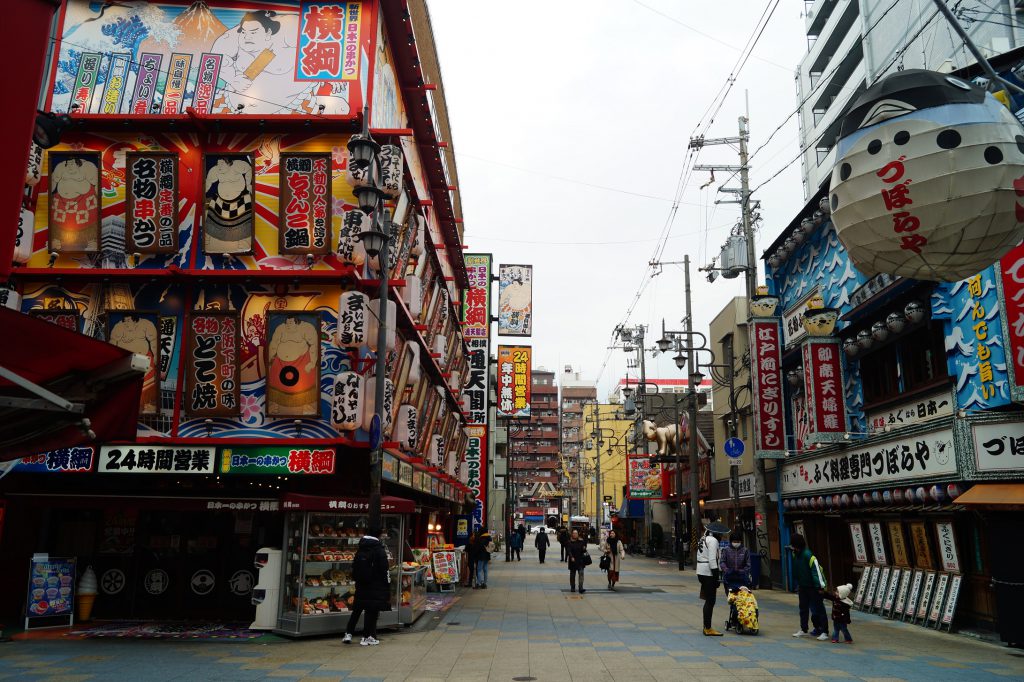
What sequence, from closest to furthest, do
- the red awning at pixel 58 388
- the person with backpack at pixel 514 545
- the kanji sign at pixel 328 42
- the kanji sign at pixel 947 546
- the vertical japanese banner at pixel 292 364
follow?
the red awning at pixel 58 388 < the kanji sign at pixel 947 546 < the vertical japanese banner at pixel 292 364 < the kanji sign at pixel 328 42 < the person with backpack at pixel 514 545

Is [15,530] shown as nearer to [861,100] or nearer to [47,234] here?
[47,234]

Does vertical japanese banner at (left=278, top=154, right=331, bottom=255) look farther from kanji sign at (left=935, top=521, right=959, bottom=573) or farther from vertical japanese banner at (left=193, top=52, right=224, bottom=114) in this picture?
kanji sign at (left=935, top=521, right=959, bottom=573)

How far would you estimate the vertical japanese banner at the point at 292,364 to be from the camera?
15875 millimetres


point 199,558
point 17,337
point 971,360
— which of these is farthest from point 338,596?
point 971,360

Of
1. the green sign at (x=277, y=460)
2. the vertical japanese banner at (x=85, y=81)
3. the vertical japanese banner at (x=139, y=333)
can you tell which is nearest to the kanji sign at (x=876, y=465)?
the green sign at (x=277, y=460)

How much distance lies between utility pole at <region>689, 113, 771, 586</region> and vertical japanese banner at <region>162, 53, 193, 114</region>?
57.1ft

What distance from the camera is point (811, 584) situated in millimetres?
13469

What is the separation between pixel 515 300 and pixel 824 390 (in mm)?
24694

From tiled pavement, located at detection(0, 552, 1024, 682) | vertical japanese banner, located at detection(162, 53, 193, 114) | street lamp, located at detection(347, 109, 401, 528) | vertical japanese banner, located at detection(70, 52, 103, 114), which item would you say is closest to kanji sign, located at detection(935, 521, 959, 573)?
tiled pavement, located at detection(0, 552, 1024, 682)

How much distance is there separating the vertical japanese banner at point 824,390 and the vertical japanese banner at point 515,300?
22542 millimetres

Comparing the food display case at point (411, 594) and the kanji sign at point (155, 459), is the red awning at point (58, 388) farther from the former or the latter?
the food display case at point (411, 594)

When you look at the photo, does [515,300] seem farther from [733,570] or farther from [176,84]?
[733,570]

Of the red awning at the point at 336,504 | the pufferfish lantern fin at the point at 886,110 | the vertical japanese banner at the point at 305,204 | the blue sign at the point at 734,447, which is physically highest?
the vertical japanese banner at the point at 305,204

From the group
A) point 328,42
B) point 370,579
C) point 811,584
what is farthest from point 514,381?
point 370,579
